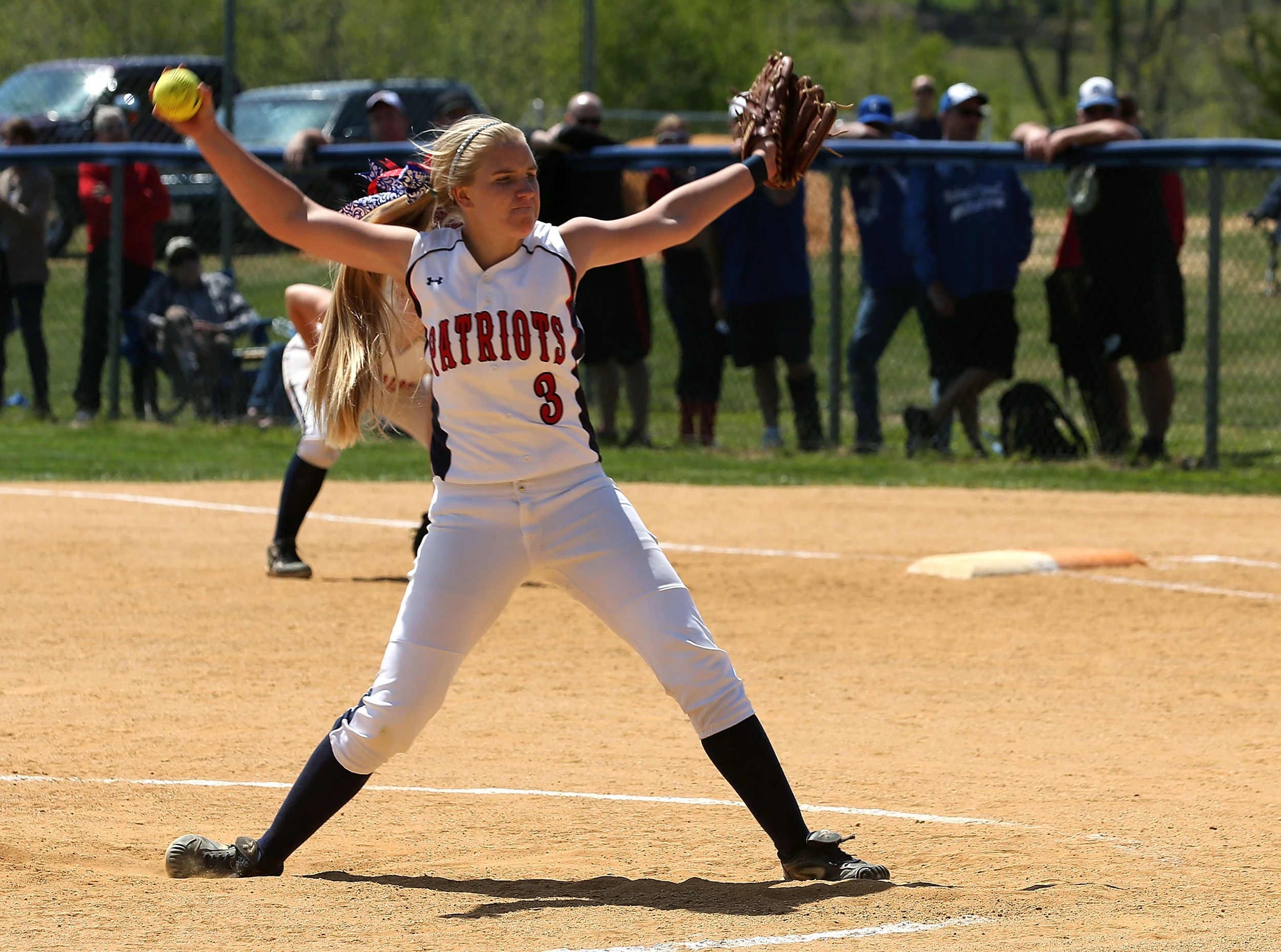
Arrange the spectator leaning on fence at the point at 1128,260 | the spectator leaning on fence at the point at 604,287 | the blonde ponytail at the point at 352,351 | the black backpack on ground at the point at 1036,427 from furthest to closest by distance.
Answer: the spectator leaning on fence at the point at 604,287 → the black backpack on ground at the point at 1036,427 → the spectator leaning on fence at the point at 1128,260 → the blonde ponytail at the point at 352,351

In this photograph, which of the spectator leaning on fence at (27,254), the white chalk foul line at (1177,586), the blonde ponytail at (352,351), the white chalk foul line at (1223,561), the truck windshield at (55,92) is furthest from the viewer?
the truck windshield at (55,92)

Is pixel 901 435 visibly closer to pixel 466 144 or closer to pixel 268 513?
pixel 268 513

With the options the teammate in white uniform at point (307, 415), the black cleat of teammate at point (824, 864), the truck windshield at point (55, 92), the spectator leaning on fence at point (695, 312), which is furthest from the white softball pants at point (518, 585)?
the truck windshield at point (55, 92)

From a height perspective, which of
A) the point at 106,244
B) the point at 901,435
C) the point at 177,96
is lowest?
the point at 901,435

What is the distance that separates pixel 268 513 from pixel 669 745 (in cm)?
519

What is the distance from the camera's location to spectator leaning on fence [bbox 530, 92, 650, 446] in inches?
500

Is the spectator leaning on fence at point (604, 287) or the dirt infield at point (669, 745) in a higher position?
the spectator leaning on fence at point (604, 287)

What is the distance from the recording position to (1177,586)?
8.61 m

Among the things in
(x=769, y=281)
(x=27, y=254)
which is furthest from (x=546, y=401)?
(x=27, y=254)

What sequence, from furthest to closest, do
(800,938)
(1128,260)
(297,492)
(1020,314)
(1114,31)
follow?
1. (1114,31)
2. (1020,314)
3. (1128,260)
4. (297,492)
5. (800,938)

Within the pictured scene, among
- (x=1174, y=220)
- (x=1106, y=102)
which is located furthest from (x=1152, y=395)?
(x=1106, y=102)

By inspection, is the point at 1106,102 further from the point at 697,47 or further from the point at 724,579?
the point at 697,47

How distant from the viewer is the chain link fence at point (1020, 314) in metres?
12.2

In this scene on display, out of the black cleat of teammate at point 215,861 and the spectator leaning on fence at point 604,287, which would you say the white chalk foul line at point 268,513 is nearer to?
the spectator leaning on fence at point 604,287
